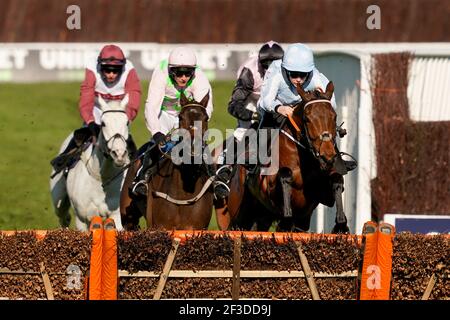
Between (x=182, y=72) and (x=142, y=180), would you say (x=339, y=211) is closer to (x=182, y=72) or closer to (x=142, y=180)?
(x=142, y=180)

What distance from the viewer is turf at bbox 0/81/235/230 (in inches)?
708

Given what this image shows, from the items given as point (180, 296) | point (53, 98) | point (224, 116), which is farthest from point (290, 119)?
point (53, 98)

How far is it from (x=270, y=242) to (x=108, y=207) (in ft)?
12.1

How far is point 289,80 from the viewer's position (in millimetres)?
11188

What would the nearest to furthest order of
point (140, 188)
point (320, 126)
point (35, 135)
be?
point (320, 126), point (140, 188), point (35, 135)

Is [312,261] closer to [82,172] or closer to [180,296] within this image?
[180,296]

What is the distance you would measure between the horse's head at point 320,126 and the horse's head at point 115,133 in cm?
209

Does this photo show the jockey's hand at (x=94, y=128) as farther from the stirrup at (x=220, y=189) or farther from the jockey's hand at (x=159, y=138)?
the stirrup at (x=220, y=189)

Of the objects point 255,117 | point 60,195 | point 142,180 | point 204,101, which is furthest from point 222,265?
point 60,195

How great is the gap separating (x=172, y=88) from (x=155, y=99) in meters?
0.22

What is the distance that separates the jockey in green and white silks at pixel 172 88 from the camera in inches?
451

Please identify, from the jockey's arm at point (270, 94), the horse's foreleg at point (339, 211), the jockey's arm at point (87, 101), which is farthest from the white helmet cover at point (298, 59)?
the jockey's arm at point (87, 101)

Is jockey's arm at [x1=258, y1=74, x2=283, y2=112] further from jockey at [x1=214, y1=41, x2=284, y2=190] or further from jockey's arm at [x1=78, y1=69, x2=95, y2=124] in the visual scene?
jockey's arm at [x1=78, y1=69, x2=95, y2=124]

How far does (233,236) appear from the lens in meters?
9.34
